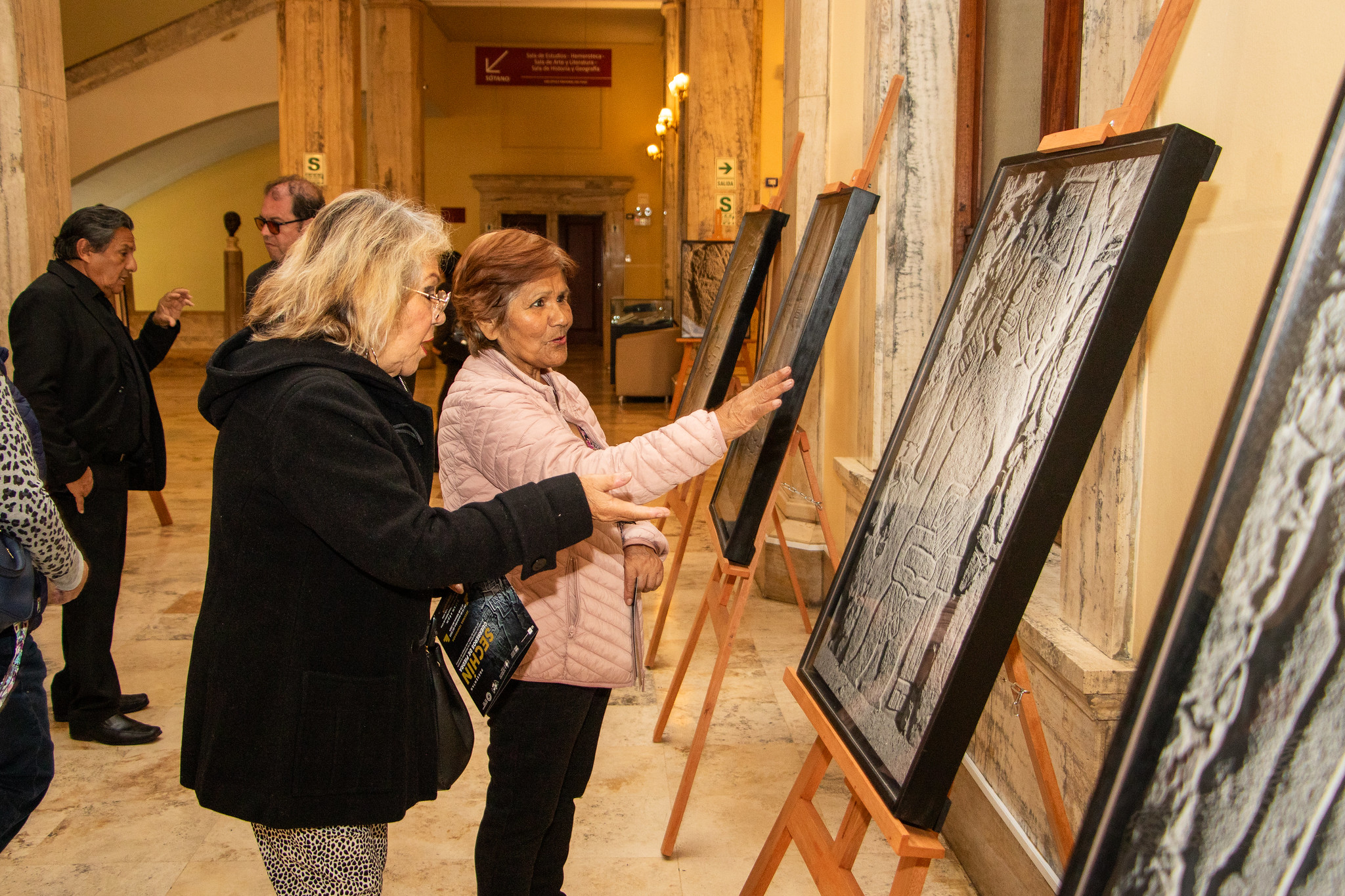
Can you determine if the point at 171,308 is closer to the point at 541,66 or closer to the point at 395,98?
the point at 395,98

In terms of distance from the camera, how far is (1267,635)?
0.71 metres

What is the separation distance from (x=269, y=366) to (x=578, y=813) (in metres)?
2.01

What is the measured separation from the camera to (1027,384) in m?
1.58

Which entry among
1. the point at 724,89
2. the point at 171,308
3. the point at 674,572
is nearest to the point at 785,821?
the point at 674,572

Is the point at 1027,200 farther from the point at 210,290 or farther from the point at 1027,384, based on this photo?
the point at 210,290

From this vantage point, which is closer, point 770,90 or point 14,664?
point 14,664

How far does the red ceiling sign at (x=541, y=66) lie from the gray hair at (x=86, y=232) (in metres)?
11.8

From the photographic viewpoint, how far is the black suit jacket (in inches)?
129

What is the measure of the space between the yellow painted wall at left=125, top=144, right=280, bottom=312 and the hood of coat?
18101mm

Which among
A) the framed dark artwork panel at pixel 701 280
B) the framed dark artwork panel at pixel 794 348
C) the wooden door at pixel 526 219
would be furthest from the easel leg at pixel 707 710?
the wooden door at pixel 526 219

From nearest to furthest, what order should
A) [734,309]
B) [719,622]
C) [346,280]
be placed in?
[346,280]
[719,622]
[734,309]

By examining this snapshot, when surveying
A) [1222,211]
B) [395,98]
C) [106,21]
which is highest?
[106,21]

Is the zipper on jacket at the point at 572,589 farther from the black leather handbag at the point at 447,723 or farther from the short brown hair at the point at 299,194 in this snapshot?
the short brown hair at the point at 299,194

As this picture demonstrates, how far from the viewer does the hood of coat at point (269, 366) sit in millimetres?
1508
